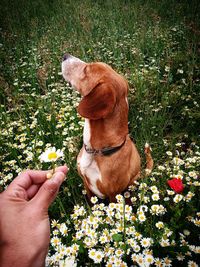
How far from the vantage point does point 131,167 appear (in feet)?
10.1

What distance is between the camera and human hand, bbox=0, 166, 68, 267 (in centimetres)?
121

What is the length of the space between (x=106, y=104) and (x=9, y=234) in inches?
67.9

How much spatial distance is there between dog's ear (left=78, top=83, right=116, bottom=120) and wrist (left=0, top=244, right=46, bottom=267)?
1615mm

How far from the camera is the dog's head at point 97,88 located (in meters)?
2.71

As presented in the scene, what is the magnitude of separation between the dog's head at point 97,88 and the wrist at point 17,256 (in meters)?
1.62

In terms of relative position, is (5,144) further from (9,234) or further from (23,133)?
(9,234)

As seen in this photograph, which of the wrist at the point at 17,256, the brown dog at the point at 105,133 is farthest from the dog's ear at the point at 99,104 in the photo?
the wrist at the point at 17,256

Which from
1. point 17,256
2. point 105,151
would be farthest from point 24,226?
point 105,151

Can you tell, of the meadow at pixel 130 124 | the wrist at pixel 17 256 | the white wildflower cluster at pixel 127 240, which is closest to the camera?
the wrist at pixel 17 256

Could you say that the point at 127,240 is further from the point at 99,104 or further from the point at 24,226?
the point at 99,104

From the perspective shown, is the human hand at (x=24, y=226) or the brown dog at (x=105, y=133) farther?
the brown dog at (x=105, y=133)

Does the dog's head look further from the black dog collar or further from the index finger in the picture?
the index finger

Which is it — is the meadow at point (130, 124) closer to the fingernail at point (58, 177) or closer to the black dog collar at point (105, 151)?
the black dog collar at point (105, 151)

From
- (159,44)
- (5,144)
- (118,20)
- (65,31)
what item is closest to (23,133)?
(5,144)
